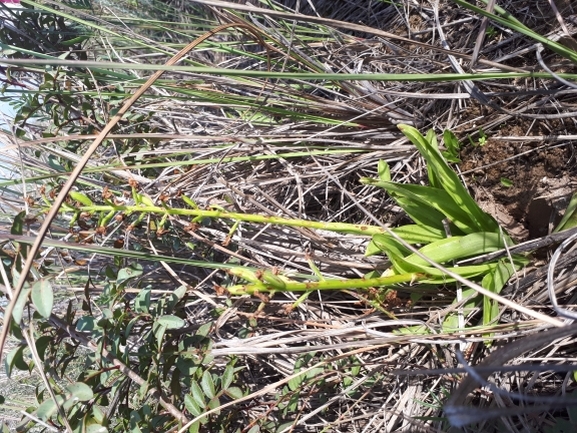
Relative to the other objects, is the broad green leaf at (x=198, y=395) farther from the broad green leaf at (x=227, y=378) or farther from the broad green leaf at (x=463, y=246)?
the broad green leaf at (x=463, y=246)

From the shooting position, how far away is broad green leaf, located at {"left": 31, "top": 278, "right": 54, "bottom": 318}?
2.95 ft

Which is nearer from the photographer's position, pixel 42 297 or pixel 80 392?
pixel 42 297

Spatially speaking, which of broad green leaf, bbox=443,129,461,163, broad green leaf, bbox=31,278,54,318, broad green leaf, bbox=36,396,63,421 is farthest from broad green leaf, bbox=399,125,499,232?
broad green leaf, bbox=36,396,63,421

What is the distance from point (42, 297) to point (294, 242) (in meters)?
0.71

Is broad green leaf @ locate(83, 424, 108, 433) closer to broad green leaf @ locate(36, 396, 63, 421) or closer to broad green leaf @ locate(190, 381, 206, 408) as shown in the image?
broad green leaf @ locate(36, 396, 63, 421)

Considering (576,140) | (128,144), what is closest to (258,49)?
(128,144)

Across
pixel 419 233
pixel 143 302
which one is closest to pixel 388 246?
pixel 419 233

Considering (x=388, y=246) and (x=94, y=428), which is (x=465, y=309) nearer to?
(x=388, y=246)

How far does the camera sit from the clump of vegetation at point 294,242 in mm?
1138

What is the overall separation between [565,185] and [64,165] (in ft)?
4.44

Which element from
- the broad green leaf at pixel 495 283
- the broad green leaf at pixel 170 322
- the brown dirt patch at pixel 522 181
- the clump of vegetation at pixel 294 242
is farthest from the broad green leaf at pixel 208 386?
the brown dirt patch at pixel 522 181

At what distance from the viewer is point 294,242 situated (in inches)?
57.6

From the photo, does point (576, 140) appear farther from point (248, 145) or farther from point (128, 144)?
point (128, 144)

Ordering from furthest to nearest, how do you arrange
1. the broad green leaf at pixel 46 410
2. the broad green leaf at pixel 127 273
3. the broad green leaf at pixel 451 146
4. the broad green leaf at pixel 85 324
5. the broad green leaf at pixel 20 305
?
the broad green leaf at pixel 451 146 → the broad green leaf at pixel 127 273 → the broad green leaf at pixel 85 324 → the broad green leaf at pixel 46 410 → the broad green leaf at pixel 20 305
